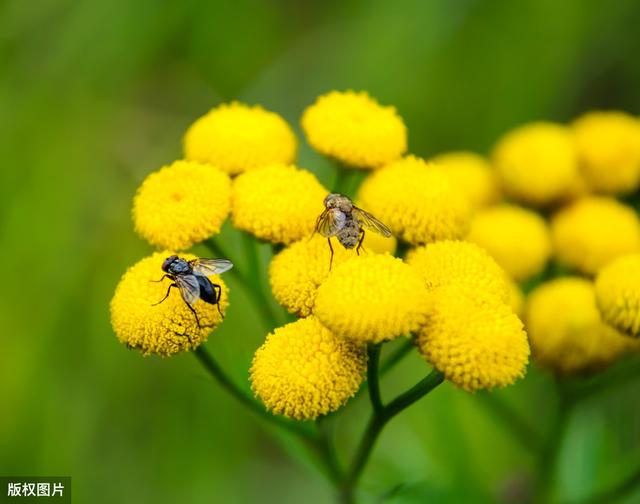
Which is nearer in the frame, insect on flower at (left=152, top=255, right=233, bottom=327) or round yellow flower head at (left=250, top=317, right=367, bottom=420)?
round yellow flower head at (left=250, top=317, right=367, bottom=420)

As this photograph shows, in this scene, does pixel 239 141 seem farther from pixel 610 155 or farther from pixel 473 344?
pixel 610 155

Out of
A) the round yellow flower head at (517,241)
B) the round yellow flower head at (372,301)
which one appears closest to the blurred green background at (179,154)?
the round yellow flower head at (517,241)

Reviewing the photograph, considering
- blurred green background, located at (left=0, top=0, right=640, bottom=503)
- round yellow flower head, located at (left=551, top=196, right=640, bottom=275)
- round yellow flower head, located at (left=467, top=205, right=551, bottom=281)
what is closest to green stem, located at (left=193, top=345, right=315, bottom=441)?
blurred green background, located at (left=0, top=0, right=640, bottom=503)

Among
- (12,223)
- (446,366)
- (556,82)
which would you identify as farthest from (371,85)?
(446,366)

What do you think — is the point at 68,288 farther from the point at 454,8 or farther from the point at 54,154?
the point at 454,8

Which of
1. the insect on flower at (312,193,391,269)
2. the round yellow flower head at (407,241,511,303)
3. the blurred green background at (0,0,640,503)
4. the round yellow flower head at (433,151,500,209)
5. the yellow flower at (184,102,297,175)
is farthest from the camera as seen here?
the blurred green background at (0,0,640,503)

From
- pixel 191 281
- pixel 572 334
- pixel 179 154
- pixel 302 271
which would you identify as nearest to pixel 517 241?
pixel 572 334

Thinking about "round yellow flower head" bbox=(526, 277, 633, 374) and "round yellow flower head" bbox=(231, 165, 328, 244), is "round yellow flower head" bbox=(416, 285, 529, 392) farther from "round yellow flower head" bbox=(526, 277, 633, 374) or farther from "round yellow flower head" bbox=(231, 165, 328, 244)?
"round yellow flower head" bbox=(526, 277, 633, 374)
